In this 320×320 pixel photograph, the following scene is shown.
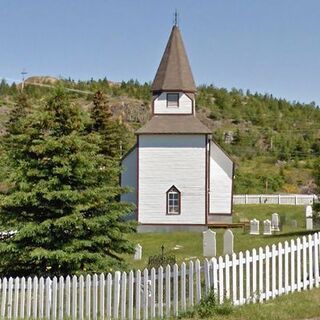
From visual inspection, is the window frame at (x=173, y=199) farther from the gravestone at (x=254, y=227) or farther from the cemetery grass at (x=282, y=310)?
the cemetery grass at (x=282, y=310)

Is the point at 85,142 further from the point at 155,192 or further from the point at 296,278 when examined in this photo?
the point at 155,192

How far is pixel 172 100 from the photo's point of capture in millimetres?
38969

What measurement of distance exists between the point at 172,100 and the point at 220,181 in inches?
242

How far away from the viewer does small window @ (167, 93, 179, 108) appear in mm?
38906

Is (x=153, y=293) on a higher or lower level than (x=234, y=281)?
lower

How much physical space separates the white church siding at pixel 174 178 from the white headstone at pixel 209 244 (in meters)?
11.7

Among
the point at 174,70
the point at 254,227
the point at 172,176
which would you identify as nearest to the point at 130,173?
the point at 172,176

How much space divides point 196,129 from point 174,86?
11.0ft

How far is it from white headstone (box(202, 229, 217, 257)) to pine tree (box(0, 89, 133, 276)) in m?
10.4

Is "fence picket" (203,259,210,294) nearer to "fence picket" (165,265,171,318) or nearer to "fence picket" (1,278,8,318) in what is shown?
"fence picket" (165,265,171,318)

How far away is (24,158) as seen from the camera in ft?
49.4

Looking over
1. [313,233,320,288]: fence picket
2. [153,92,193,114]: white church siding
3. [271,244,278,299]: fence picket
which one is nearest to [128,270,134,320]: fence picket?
[271,244,278,299]: fence picket

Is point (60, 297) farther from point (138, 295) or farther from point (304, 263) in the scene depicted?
point (304, 263)

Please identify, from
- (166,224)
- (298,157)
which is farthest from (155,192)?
(298,157)
